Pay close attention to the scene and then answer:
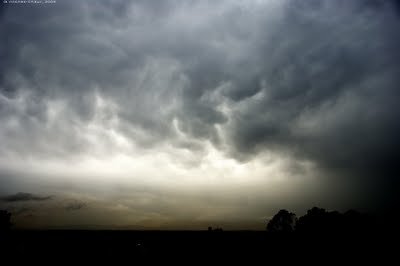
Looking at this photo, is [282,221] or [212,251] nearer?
[212,251]

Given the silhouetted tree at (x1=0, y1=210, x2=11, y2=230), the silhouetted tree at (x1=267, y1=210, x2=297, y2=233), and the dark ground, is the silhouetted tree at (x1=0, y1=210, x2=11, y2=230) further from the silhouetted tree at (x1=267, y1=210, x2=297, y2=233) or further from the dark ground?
the silhouetted tree at (x1=267, y1=210, x2=297, y2=233)

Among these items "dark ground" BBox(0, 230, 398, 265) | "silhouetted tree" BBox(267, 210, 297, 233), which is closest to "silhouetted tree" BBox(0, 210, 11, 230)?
"dark ground" BBox(0, 230, 398, 265)

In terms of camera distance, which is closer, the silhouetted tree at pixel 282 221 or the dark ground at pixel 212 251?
the dark ground at pixel 212 251

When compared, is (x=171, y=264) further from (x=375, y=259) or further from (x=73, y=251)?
(x=375, y=259)

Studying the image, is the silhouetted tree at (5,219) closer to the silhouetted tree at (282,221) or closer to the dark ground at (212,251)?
the dark ground at (212,251)

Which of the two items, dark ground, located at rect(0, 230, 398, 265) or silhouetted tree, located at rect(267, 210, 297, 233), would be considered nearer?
dark ground, located at rect(0, 230, 398, 265)

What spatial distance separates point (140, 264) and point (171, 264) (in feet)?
14.4

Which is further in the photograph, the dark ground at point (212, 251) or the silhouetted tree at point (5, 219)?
the silhouetted tree at point (5, 219)

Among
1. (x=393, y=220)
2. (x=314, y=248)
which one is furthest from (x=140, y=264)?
(x=393, y=220)

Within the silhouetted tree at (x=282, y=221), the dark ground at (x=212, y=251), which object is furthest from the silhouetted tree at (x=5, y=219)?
the silhouetted tree at (x=282, y=221)

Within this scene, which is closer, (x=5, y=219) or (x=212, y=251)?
(x=212, y=251)

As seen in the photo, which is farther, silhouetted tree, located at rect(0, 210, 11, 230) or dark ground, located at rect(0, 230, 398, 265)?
silhouetted tree, located at rect(0, 210, 11, 230)

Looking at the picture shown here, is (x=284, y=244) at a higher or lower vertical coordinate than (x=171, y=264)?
higher

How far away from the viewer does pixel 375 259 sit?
1335 inches
